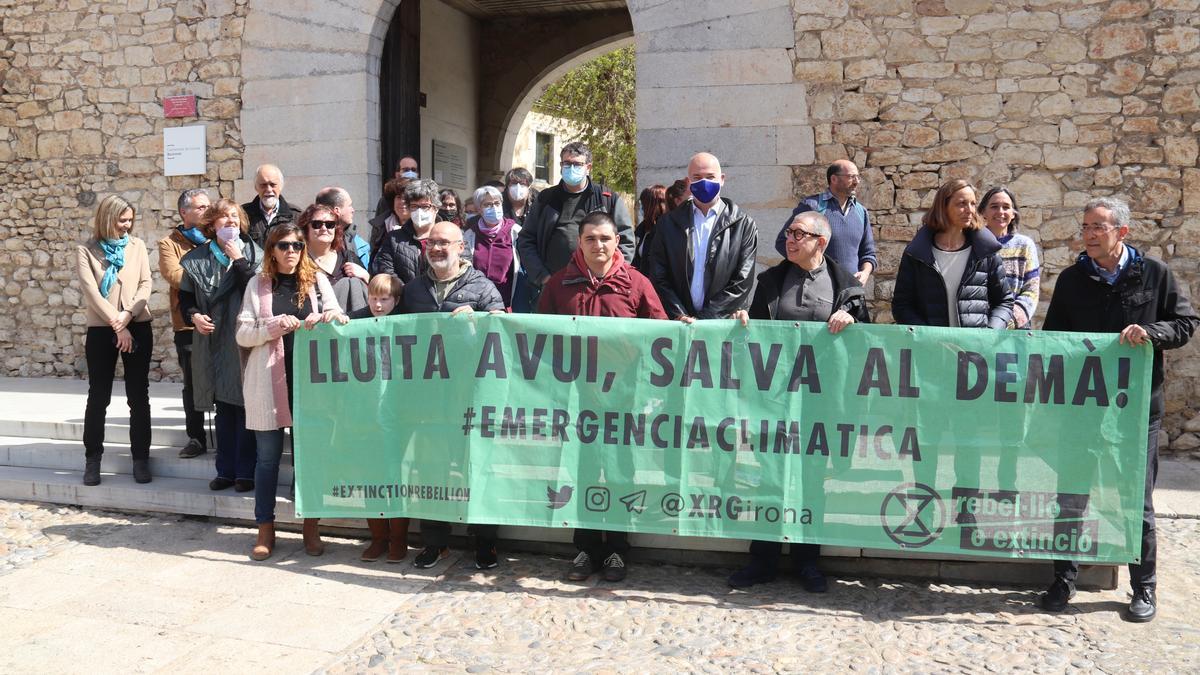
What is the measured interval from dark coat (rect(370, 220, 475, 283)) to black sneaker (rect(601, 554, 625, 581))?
1892 millimetres

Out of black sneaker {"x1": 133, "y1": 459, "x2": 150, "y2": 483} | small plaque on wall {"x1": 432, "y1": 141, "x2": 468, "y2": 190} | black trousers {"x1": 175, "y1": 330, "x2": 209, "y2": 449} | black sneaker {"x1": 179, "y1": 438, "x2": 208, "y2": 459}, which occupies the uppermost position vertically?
small plaque on wall {"x1": 432, "y1": 141, "x2": 468, "y2": 190}

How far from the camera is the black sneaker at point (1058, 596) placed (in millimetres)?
3973

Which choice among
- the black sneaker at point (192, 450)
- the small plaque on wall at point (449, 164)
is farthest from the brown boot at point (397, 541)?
the small plaque on wall at point (449, 164)

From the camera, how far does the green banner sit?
4.01m

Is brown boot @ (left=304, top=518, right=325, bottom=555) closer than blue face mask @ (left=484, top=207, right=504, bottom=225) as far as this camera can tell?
Yes

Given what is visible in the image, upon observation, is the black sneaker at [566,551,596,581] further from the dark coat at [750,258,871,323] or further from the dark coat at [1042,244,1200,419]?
the dark coat at [1042,244,1200,419]

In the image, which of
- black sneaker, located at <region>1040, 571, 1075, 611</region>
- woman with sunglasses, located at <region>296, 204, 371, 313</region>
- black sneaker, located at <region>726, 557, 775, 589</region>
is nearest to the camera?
black sneaker, located at <region>1040, 571, 1075, 611</region>

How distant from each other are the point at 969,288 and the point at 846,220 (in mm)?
1539

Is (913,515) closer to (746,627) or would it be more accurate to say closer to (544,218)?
(746,627)

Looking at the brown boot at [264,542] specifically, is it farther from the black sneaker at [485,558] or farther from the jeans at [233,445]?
the black sneaker at [485,558]

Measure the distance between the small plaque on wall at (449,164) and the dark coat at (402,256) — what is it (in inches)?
262

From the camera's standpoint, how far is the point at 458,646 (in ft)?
11.7

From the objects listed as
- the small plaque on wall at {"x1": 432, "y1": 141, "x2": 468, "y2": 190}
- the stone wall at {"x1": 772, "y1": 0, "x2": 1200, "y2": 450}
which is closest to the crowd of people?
the stone wall at {"x1": 772, "y1": 0, "x2": 1200, "y2": 450}

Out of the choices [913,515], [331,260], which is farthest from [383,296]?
[913,515]
